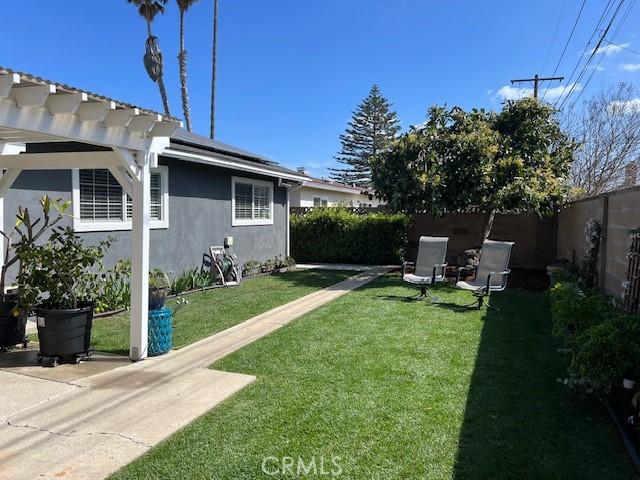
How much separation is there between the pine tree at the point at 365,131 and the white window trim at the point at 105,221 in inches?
1542

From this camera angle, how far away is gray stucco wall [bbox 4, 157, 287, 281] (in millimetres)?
6793

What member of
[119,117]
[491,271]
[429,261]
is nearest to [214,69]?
[429,261]

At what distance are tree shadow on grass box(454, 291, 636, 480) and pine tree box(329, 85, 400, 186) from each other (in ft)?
141

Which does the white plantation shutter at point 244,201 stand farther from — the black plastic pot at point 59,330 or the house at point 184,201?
the black plastic pot at point 59,330

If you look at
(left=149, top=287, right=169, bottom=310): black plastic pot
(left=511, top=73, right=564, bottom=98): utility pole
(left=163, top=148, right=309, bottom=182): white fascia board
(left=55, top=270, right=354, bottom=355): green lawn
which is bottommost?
(left=55, top=270, right=354, bottom=355): green lawn

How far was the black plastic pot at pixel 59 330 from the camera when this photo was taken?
477 centimetres

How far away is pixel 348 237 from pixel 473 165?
5454 mm

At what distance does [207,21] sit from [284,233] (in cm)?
1885

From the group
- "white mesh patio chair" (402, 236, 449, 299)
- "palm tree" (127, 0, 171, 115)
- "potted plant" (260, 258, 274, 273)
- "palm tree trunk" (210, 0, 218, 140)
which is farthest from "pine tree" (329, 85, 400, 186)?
"white mesh patio chair" (402, 236, 449, 299)

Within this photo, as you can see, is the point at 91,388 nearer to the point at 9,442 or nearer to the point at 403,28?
the point at 9,442

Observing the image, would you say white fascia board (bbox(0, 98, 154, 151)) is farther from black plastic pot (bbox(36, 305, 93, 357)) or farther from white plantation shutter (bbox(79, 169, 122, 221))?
white plantation shutter (bbox(79, 169, 122, 221))

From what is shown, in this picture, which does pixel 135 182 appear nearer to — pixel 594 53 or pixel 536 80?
pixel 594 53

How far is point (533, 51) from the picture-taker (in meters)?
15.0

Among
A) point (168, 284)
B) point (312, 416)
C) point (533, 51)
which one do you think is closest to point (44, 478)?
point (312, 416)
